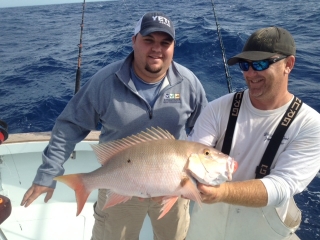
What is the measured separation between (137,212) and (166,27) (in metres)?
1.52

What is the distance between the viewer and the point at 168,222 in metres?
2.67

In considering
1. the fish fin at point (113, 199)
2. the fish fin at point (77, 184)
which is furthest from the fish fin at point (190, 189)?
the fish fin at point (77, 184)

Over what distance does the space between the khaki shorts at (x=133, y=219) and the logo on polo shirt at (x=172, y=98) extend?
33.2 inches

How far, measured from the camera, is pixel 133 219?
2.62 metres

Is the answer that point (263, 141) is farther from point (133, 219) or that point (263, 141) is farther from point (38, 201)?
point (38, 201)

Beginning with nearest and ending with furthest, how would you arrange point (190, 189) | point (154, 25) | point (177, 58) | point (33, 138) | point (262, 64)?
point (190, 189) → point (262, 64) → point (154, 25) → point (33, 138) → point (177, 58)

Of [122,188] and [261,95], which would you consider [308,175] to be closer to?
[261,95]

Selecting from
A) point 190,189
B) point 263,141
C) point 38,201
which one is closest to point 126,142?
point 190,189

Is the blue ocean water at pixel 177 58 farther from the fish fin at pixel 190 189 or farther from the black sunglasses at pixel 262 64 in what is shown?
the black sunglasses at pixel 262 64

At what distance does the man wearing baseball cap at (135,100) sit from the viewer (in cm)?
224

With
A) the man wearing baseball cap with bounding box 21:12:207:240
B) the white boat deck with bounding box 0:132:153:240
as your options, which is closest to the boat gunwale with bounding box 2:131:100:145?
the white boat deck with bounding box 0:132:153:240

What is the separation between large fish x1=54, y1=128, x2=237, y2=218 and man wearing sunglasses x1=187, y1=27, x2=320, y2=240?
0.09m

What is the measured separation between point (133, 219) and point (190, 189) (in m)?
1.13

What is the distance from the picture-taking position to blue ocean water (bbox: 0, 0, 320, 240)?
625cm
